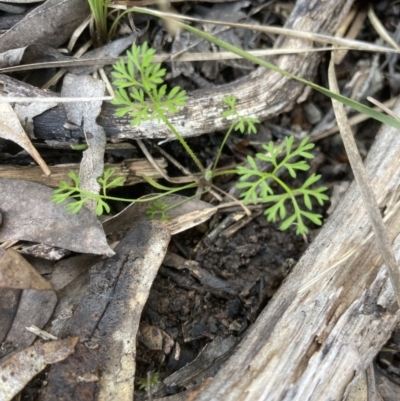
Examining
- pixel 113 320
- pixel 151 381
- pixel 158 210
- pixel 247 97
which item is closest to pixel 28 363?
pixel 113 320

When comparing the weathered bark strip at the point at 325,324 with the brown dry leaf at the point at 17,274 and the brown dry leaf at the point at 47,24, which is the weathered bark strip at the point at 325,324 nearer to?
the brown dry leaf at the point at 17,274

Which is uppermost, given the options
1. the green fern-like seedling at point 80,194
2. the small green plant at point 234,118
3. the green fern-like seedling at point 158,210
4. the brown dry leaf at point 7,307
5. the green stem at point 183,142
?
the small green plant at point 234,118

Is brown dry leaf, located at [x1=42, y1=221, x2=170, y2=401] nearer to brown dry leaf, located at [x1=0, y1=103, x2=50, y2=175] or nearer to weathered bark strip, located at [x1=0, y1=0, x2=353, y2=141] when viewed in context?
weathered bark strip, located at [x1=0, y1=0, x2=353, y2=141]

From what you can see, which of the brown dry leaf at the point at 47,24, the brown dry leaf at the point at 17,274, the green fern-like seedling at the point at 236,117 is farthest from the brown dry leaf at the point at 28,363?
the brown dry leaf at the point at 47,24

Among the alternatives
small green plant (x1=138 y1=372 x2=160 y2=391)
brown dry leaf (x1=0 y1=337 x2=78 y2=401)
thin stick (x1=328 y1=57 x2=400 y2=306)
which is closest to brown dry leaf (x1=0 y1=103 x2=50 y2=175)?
brown dry leaf (x1=0 y1=337 x2=78 y2=401)

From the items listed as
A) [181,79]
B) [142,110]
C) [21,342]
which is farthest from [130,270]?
[181,79]
